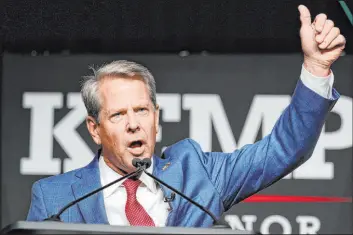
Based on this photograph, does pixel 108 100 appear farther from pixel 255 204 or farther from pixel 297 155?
pixel 255 204

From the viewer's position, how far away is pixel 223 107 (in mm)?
5934

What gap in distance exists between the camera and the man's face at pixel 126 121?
3.57m

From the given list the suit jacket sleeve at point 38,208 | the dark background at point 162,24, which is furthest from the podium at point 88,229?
the dark background at point 162,24

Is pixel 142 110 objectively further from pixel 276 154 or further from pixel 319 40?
pixel 319 40

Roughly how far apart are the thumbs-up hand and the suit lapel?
815 millimetres

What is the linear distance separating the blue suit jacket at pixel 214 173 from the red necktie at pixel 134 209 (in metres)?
0.08

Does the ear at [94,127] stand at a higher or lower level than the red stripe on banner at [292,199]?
higher

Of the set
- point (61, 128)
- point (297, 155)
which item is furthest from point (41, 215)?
point (61, 128)

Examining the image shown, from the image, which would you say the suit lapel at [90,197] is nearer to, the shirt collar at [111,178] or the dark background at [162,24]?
the shirt collar at [111,178]

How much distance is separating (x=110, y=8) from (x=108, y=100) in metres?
2.20

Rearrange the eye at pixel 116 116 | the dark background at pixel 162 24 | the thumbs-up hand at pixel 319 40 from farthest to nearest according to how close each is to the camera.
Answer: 1. the dark background at pixel 162 24
2. the eye at pixel 116 116
3. the thumbs-up hand at pixel 319 40

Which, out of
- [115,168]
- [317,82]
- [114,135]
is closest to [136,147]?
[114,135]

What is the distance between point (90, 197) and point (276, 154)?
639mm

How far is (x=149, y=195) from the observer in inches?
145
